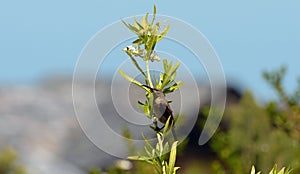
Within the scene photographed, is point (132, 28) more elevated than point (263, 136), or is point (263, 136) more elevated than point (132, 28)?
point (263, 136)

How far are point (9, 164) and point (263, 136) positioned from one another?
75.3 inches

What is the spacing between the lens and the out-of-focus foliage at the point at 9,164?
4965mm

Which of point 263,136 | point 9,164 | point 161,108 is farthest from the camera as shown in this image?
point 9,164

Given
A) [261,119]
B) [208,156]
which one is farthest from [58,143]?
[261,119]

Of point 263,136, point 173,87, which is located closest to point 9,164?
point 263,136

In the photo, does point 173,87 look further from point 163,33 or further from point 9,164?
point 9,164

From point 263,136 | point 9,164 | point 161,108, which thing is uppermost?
point 9,164

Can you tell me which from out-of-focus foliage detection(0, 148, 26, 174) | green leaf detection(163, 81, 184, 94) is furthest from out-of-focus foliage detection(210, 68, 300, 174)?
Answer: green leaf detection(163, 81, 184, 94)

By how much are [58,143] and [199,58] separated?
12.8m

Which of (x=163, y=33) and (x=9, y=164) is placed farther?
(x=9, y=164)

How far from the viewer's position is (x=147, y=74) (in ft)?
5.08

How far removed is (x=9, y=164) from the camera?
16.7ft

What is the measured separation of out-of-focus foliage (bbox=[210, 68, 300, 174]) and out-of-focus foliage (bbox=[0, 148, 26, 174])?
1.64 meters

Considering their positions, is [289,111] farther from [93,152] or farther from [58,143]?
[58,143]
